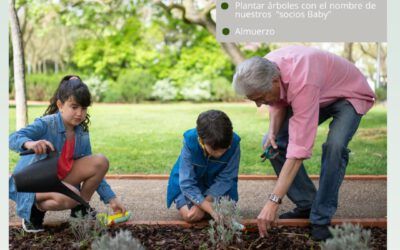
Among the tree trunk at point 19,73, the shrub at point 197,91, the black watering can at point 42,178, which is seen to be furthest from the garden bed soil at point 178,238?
the shrub at point 197,91

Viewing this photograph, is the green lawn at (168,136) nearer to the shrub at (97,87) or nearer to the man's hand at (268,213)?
the shrub at (97,87)

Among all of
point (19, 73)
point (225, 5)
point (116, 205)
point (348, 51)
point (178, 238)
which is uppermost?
point (225, 5)

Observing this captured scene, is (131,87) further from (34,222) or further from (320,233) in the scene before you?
(320,233)

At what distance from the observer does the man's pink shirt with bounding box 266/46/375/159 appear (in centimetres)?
259

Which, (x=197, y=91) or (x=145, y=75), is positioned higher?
(x=145, y=75)

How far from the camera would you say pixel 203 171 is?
3.23 m

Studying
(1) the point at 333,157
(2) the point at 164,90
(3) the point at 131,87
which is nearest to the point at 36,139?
(1) the point at 333,157

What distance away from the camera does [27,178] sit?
111 inches

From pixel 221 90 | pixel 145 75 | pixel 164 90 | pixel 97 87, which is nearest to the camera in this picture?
pixel 97 87

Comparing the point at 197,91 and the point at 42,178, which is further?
the point at 197,91

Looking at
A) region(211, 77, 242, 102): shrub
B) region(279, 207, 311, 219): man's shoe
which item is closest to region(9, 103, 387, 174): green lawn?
region(211, 77, 242, 102): shrub

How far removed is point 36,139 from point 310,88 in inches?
58.2

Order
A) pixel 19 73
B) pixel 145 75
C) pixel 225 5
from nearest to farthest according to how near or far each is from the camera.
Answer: pixel 225 5 < pixel 19 73 < pixel 145 75

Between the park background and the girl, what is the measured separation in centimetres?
165
